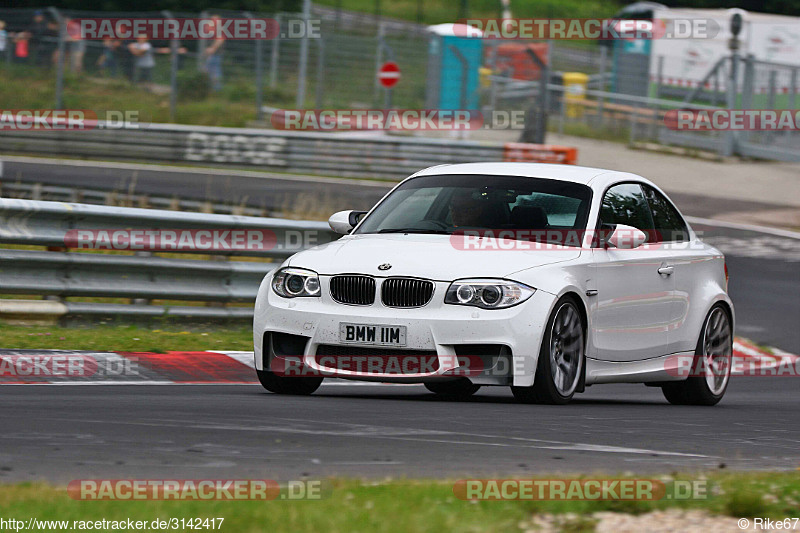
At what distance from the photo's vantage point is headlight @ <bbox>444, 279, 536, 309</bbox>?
27.1ft

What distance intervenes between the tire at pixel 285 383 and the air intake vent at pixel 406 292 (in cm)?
94

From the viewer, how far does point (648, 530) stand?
4945 millimetres

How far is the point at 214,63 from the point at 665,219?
2241 centimetres

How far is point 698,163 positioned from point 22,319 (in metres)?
22.2

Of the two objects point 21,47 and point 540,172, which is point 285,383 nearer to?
point 540,172

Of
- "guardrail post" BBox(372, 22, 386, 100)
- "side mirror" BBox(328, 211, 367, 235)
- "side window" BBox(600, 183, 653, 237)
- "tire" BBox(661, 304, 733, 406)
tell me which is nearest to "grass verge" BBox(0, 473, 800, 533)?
"side window" BBox(600, 183, 653, 237)

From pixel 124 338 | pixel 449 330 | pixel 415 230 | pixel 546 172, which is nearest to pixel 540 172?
pixel 546 172

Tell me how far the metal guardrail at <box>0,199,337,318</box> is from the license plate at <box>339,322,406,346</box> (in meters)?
3.79

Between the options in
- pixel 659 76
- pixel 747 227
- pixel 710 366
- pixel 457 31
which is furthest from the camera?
pixel 457 31

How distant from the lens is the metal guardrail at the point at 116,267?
37.1 ft

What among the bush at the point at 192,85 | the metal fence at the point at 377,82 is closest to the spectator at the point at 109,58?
the metal fence at the point at 377,82

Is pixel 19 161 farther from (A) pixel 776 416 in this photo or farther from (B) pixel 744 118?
(A) pixel 776 416

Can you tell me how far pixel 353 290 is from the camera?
8.45m

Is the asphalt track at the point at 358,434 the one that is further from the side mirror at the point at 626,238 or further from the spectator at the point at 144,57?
the spectator at the point at 144,57
